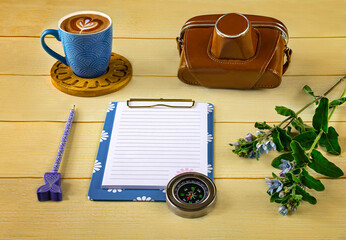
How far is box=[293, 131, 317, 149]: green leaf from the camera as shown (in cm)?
96

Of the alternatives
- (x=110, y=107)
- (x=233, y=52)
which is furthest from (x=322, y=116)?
(x=110, y=107)

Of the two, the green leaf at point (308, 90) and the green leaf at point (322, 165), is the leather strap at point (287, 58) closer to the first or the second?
the green leaf at point (308, 90)

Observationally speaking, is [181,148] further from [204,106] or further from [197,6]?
[197,6]

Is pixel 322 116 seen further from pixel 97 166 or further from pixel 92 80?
pixel 92 80

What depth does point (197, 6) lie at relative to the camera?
1605 millimetres

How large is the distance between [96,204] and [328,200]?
473 mm

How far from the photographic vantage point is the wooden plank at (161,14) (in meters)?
1.47

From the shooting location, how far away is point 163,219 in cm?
90

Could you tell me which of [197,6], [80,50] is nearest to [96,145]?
[80,50]

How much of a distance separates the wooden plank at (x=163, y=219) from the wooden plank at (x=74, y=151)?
0.16ft

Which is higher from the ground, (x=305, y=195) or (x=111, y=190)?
(x=305, y=195)

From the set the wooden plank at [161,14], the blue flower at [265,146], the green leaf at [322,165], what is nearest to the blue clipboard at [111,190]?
the blue flower at [265,146]

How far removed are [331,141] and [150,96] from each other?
47cm

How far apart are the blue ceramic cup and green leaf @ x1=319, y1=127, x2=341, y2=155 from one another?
0.58 meters
